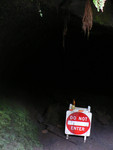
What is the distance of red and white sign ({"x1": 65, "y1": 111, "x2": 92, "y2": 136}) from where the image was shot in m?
→ 4.46

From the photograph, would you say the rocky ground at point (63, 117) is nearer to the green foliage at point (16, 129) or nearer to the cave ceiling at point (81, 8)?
the green foliage at point (16, 129)

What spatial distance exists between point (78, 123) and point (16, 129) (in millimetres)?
1563

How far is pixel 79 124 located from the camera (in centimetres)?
445

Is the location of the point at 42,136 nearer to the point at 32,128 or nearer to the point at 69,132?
the point at 32,128

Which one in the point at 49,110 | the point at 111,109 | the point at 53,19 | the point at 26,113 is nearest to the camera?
the point at 53,19

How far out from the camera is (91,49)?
8.61 meters

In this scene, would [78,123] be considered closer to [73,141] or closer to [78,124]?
[78,124]

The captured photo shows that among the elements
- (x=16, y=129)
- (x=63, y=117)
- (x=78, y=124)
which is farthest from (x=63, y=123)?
(x=16, y=129)

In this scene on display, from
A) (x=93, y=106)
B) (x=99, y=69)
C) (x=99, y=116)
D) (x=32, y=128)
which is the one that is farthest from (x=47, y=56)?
(x=32, y=128)

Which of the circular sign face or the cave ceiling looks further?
the circular sign face

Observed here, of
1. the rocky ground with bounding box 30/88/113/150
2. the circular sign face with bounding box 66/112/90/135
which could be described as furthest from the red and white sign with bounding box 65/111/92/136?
the rocky ground with bounding box 30/88/113/150

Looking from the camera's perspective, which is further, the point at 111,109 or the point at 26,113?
the point at 111,109

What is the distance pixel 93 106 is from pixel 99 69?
11.2ft

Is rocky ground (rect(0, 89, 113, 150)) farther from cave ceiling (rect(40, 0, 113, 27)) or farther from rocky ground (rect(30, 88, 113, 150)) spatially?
cave ceiling (rect(40, 0, 113, 27))
